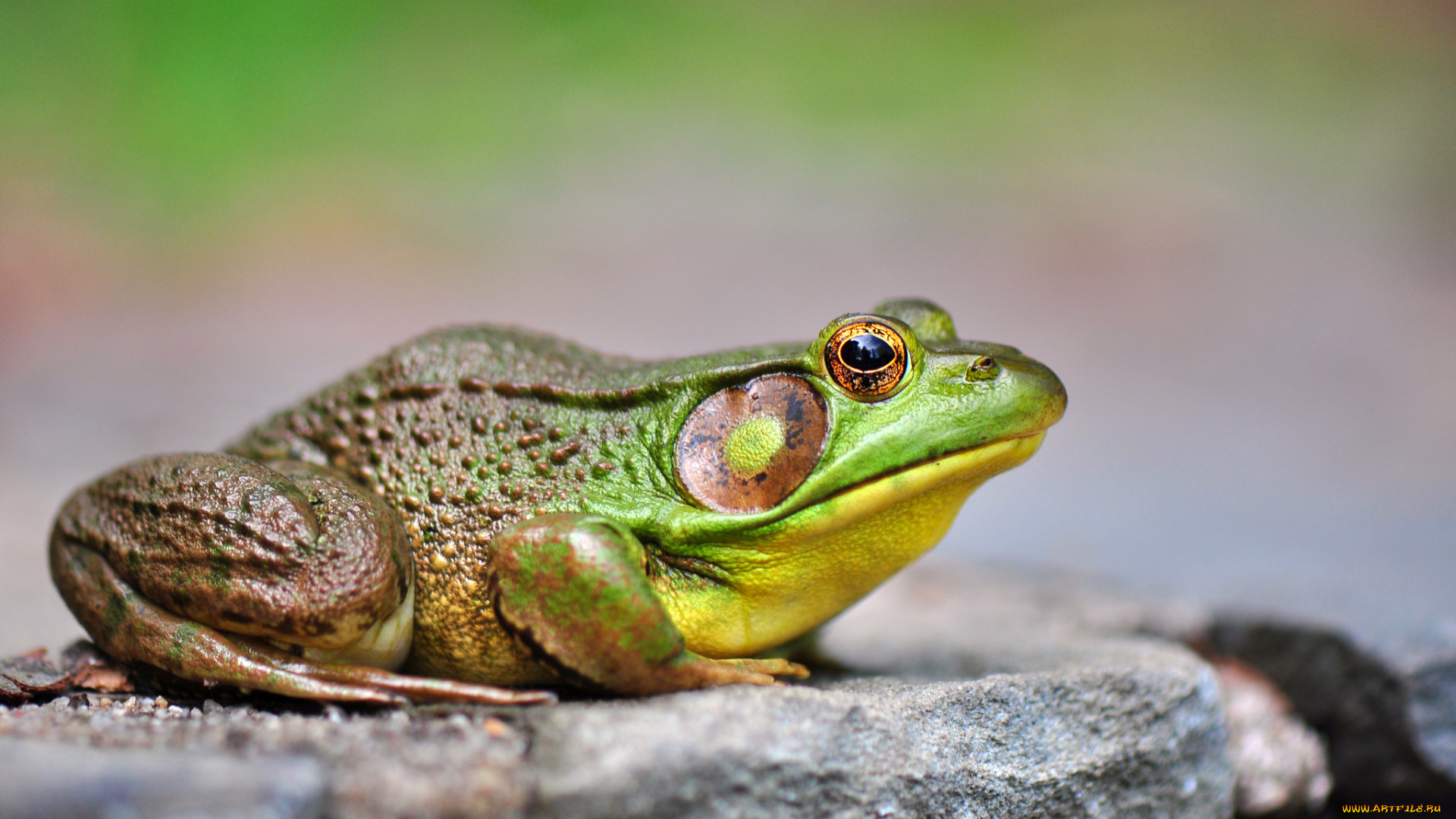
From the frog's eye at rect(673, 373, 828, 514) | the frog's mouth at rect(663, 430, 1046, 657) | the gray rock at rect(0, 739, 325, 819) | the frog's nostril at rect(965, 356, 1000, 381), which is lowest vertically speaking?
the gray rock at rect(0, 739, 325, 819)

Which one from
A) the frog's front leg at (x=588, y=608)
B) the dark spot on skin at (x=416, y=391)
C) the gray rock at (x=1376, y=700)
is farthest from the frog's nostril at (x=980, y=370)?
the gray rock at (x=1376, y=700)

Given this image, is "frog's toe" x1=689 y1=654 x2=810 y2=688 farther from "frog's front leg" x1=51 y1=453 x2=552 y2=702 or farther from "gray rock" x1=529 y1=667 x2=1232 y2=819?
"frog's front leg" x1=51 y1=453 x2=552 y2=702

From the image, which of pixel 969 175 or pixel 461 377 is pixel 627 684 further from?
pixel 969 175

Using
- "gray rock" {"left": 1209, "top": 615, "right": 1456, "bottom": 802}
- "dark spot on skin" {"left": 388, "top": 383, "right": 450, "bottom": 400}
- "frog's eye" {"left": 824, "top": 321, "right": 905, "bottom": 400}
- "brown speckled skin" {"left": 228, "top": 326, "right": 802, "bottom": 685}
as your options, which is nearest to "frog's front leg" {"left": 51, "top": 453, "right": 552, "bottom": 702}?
"brown speckled skin" {"left": 228, "top": 326, "right": 802, "bottom": 685}

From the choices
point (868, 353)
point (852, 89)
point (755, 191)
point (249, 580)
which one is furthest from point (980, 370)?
point (852, 89)

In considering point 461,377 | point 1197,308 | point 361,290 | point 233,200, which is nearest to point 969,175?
point 1197,308

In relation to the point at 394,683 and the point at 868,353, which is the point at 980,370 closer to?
the point at 868,353
